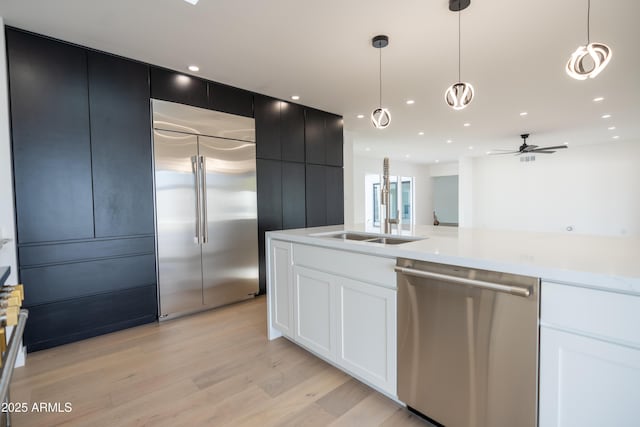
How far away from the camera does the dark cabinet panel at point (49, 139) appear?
2.42 m

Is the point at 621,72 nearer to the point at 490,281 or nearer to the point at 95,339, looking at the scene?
the point at 490,281

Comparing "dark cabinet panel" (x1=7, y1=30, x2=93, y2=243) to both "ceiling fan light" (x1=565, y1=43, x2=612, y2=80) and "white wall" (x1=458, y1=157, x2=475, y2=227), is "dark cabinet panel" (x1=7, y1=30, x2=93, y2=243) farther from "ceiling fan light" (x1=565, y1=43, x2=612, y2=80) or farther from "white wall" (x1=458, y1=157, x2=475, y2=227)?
"white wall" (x1=458, y1=157, x2=475, y2=227)

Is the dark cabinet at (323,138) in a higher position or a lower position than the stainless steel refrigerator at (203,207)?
higher

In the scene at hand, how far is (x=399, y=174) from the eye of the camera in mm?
10914

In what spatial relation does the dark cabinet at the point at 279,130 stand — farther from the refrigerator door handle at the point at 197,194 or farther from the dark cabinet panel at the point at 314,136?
the refrigerator door handle at the point at 197,194

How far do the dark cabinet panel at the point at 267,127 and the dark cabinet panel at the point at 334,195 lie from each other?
108 centimetres

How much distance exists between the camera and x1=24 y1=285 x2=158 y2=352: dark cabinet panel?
98.5 inches

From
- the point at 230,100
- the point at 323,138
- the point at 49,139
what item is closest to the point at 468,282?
the point at 49,139

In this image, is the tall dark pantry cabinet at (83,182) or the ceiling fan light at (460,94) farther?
the tall dark pantry cabinet at (83,182)

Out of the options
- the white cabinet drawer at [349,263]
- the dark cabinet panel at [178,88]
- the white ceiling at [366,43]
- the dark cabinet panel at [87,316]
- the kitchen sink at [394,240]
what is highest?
the white ceiling at [366,43]

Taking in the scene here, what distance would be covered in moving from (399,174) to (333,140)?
642cm

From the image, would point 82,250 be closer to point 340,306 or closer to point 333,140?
point 340,306

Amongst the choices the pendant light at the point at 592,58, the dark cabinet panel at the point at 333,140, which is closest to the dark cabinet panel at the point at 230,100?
the dark cabinet panel at the point at 333,140

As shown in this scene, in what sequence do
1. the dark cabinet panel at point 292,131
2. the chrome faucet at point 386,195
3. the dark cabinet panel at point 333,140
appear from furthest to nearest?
1. the dark cabinet panel at point 333,140
2. the dark cabinet panel at point 292,131
3. the chrome faucet at point 386,195
